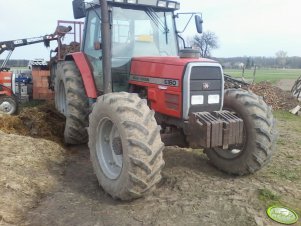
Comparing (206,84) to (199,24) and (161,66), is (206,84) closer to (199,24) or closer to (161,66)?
(161,66)

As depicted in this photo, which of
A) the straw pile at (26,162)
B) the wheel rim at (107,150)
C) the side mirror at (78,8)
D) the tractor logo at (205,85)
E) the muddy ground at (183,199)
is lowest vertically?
the muddy ground at (183,199)

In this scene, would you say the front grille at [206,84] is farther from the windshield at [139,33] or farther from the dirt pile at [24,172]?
the dirt pile at [24,172]

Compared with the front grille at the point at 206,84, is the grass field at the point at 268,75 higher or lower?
lower

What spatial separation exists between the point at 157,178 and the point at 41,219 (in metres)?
1.33

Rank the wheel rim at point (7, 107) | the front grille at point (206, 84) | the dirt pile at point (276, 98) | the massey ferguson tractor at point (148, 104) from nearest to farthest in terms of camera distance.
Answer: the massey ferguson tractor at point (148, 104) → the front grille at point (206, 84) → the wheel rim at point (7, 107) → the dirt pile at point (276, 98)

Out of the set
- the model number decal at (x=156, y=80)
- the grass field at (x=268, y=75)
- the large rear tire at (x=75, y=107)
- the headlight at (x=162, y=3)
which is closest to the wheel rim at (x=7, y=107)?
the large rear tire at (x=75, y=107)

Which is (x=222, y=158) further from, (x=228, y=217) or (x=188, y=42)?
(x=188, y=42)

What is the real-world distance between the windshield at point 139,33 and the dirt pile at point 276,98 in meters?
8.88

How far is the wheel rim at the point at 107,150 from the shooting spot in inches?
192

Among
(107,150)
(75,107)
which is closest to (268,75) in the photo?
(75,107)

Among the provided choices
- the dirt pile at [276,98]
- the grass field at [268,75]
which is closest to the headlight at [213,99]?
the dirt pile at [276,98]

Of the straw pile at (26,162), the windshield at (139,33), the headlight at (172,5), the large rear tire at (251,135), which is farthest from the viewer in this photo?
the headlight at (172,5)

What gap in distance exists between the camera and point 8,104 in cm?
1037

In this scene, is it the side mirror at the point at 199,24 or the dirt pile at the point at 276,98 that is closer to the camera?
the side mirror at the point at 199,24
